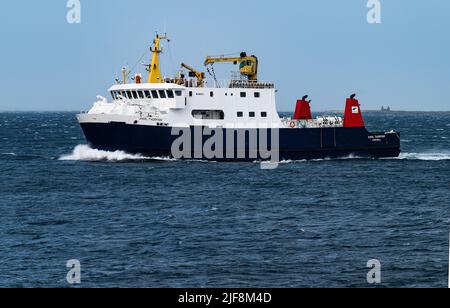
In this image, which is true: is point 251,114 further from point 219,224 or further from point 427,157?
point 219,224

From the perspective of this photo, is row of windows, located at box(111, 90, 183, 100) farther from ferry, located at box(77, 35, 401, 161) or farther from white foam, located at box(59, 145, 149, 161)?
white foam, located at box(59, 145, 149, 161)

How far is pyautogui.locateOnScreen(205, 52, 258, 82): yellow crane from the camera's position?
175 feet

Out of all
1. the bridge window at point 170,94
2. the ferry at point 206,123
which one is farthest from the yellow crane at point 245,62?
the bridge window at point 170,94

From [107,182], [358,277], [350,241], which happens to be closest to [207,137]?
[107,182]

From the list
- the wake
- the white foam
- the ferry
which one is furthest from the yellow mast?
the wake

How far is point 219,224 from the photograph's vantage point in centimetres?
2825

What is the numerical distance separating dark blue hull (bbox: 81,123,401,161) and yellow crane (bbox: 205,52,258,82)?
595cm

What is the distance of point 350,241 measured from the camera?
81.9 feet

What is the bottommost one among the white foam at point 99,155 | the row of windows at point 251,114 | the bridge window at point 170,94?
the white foam at point 99,155

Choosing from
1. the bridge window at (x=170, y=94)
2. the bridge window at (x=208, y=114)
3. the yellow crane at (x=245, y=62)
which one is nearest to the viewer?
the bridge window at (x=170, y=94)

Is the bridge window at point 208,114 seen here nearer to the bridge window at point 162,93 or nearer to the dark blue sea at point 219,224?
the bridge window at point 162,93

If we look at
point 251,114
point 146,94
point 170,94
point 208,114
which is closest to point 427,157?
point 251,114

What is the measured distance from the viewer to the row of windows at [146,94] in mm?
48912

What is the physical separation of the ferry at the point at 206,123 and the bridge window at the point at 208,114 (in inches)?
3.0
